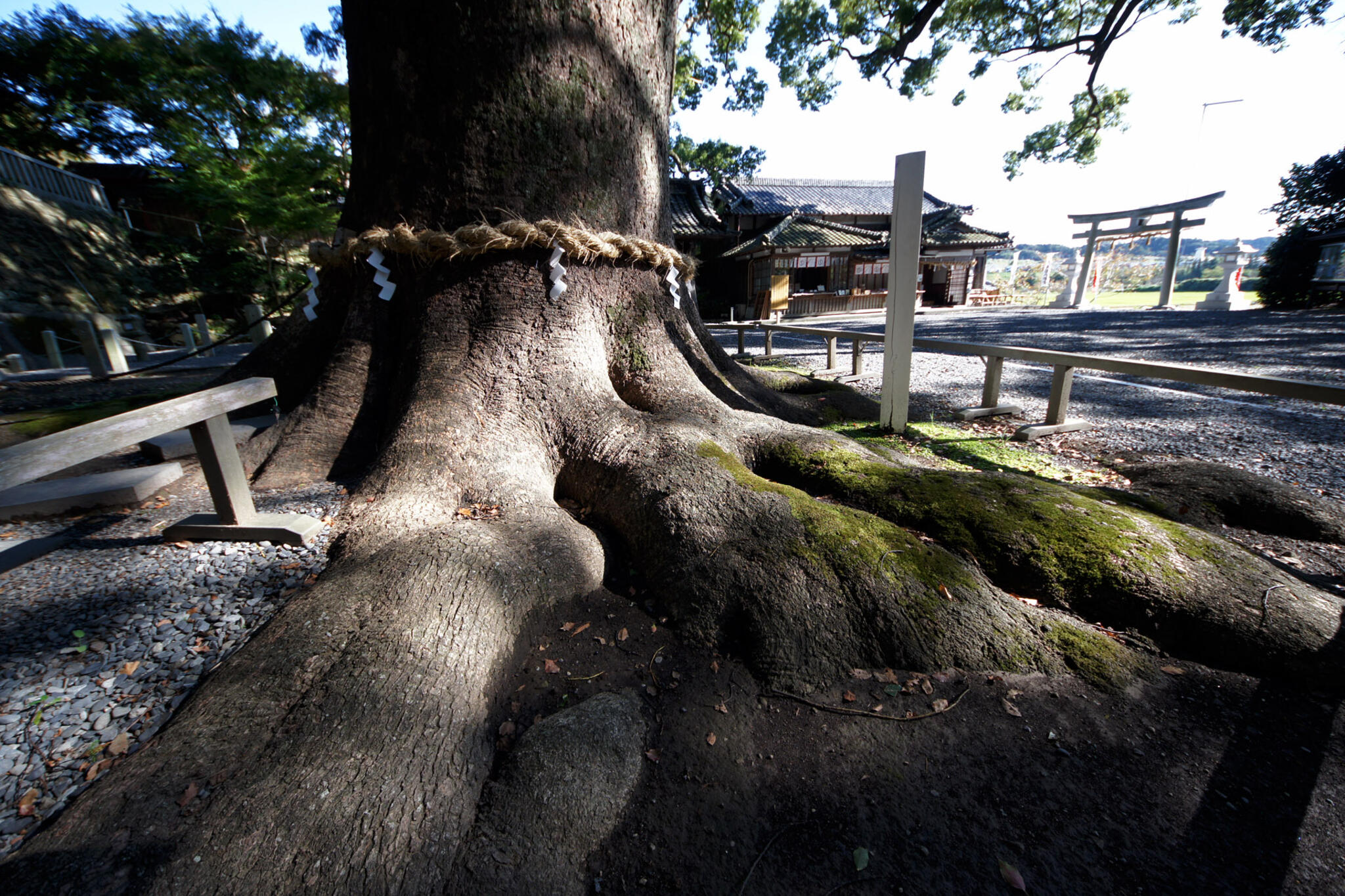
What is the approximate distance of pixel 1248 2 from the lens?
813 cm

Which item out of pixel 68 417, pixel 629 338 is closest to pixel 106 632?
pixel 629 338

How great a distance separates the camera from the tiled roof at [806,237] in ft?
61.6

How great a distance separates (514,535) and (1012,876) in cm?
165

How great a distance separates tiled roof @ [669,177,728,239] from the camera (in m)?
19.8

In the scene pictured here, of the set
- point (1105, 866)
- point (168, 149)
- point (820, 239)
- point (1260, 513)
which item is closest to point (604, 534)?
point (1105, 866)

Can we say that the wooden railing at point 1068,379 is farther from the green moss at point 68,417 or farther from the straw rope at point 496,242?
the green moss at point 68,417

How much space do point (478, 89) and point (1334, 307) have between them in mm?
23167

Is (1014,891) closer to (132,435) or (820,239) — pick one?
(132,435)

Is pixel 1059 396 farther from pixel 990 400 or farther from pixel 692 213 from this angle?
pixel 692 213

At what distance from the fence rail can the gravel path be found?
16239mm

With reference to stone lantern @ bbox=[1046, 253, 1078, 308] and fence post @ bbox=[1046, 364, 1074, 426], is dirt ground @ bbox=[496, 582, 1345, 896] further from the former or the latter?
stone lantern @ bbox=[1046, 253, 1078, 308]

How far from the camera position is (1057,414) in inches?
168

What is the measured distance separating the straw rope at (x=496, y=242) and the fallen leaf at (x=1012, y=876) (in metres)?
2.60

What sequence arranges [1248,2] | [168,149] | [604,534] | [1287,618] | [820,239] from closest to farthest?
[1287,618]
[604,534]
[1248,2]
[168,149]
[820,239]
